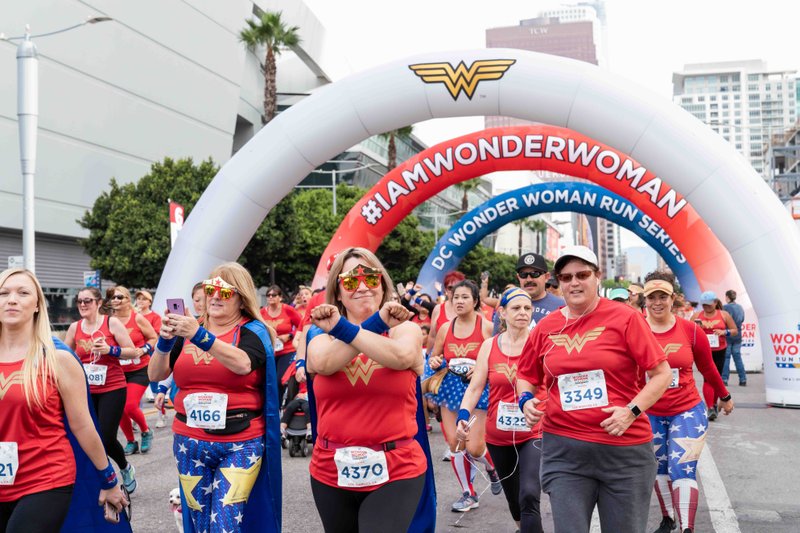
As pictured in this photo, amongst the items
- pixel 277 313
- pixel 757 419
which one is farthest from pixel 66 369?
pixel 757 419

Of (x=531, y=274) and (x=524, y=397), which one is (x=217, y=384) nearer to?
(x=524, y=397)

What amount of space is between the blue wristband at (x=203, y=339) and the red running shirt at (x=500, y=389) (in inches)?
88.0

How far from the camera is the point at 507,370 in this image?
18.0 feet

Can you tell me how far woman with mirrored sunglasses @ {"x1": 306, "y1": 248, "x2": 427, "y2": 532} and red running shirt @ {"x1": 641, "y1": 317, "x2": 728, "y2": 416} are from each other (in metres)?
2.58

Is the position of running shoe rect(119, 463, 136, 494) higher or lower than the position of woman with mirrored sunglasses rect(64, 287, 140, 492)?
lower

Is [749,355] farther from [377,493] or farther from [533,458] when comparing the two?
[377,493]

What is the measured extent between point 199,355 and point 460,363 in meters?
2.98

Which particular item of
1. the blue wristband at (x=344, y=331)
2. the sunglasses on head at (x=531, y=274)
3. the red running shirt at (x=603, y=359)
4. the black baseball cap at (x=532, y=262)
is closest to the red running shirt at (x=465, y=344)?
the sunglasses on head at (x=531, y=274)

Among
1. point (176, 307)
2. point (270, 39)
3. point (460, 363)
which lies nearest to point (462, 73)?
point (460, 363)

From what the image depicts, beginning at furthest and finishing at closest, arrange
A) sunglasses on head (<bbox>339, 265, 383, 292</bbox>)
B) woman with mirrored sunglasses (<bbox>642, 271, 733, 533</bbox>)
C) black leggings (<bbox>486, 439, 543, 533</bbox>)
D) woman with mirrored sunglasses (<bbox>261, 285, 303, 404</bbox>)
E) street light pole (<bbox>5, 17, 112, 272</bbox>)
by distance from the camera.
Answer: street light pole (<bbox>5, 17, 112, 272</bbox>), woman with mirrored sunglasses (<bbox>261, 285, 303, 404</bbox>), woman with mirrored sunglasses (<bbox>642, 271, 733, 533</bbox>), black leggings (<bbox>486, 439, 543, 533</bbox>), sunglasses on head (<bbox>339, 265, 383, 292</bbox>)

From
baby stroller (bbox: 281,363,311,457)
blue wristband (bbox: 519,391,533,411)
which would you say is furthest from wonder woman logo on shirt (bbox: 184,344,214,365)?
baby stroller (bbox: 281,363,311,457)

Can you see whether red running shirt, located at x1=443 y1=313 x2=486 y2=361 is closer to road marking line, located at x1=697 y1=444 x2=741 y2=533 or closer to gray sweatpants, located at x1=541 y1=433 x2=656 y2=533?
road marking line, located at x1=697 y1=444 x2=741 y2=533

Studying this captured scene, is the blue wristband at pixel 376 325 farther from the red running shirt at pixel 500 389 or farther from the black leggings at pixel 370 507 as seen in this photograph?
the red running shirt at pixel 500 389

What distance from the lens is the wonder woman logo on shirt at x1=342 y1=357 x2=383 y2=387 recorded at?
3.45m
